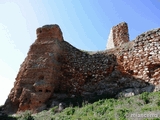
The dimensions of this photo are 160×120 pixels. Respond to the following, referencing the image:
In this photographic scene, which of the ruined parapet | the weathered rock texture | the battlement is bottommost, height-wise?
the weathered rock texture

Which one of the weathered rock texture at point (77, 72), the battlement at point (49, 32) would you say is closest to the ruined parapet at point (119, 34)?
the weathered rock texture at point (77, 72)

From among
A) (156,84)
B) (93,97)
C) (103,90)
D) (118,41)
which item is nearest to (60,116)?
(93,97)

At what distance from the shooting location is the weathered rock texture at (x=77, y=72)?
30.9 feet

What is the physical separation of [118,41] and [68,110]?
9.85 meters

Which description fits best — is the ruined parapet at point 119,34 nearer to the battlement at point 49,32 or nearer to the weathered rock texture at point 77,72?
the weathered rock texture at point 77,72

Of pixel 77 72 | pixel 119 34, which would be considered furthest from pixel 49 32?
pixel 119 34

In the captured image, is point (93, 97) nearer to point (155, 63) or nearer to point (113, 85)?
point (113, 85)

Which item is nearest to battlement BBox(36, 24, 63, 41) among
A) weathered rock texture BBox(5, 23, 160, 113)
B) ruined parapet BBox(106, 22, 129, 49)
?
weathered rock texture BBox(5, 23, 160, 113)

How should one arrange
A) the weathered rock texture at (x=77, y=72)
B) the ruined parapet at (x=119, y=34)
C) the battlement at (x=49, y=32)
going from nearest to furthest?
the weathered rock texture at (x=77, y=72)
the battlement at (x=49, y=32)
the ruined parapet at (x=119, y=34)

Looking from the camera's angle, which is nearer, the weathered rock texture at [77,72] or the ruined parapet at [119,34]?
the weathered rock texture at [77,72]

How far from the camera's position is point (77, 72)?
36.9 feet

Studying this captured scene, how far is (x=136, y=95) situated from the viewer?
8227 mm

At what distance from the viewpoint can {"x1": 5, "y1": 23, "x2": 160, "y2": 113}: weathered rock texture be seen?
9430 millimetres

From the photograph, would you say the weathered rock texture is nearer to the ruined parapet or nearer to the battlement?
the battlement
